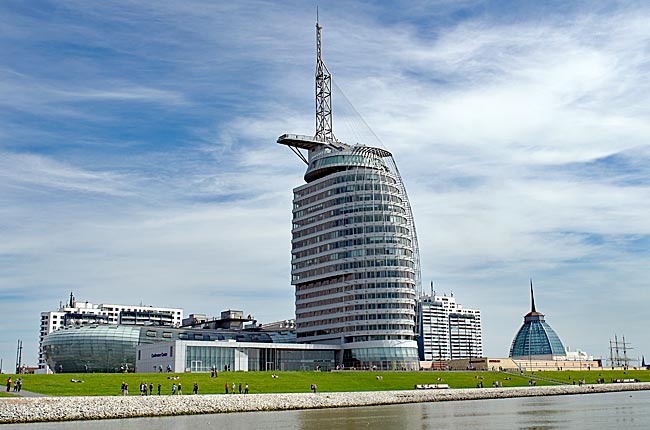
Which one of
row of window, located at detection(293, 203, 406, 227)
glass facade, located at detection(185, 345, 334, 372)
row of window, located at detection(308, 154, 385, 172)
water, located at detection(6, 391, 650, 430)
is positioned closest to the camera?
water, located at detection(6, 391, 650, 430)

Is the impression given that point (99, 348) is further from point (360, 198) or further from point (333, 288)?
point (360, 198)

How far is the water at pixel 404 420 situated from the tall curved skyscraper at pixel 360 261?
8285 centimetres

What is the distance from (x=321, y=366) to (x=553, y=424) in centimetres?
10909

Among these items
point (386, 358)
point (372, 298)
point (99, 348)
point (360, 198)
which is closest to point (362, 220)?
point (360, 198)

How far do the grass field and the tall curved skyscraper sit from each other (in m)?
25.2

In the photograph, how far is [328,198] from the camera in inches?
7210

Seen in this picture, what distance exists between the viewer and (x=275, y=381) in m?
115

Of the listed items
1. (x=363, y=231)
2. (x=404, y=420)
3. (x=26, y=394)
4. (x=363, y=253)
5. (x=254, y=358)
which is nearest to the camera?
(x=404, y=420)

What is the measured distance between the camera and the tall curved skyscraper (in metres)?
171

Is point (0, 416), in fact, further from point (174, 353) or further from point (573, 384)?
point (573, 384)

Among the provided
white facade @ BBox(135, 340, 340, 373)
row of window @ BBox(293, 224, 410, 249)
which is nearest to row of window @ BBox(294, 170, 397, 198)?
row of window @ BBox(293, 224, 410, 249)

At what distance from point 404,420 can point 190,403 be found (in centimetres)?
2590

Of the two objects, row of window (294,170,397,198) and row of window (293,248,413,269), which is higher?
row of window (294,170,397,198)

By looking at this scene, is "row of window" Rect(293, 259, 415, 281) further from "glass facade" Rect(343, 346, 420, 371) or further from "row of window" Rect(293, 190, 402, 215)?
"glass facade" Rect(343, 346, 420, 371)
